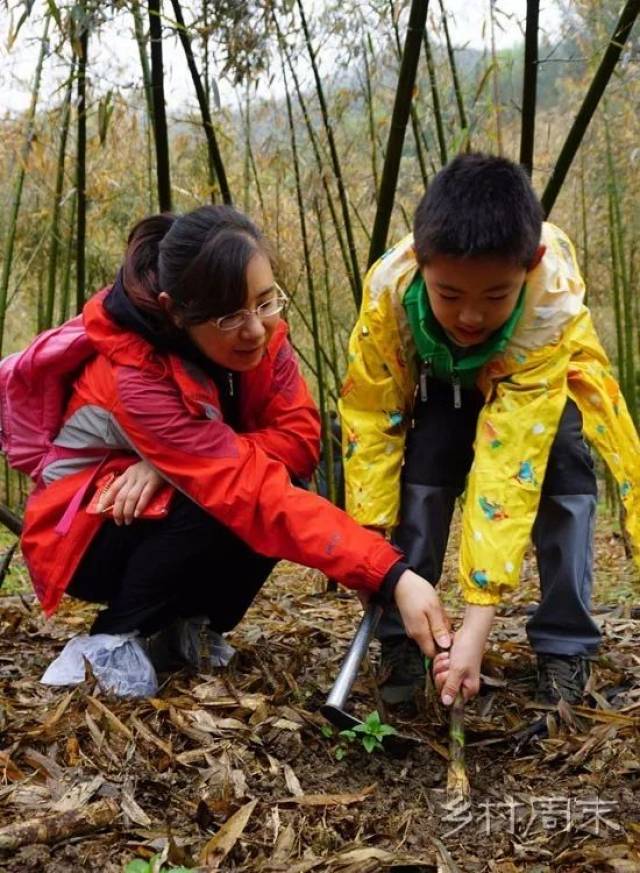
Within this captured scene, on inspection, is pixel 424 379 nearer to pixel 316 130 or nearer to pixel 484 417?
pixel 484 417

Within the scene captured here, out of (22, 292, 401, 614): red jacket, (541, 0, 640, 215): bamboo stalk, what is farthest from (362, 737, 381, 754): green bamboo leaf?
(541, 0, 640, 215): bamboo stalk

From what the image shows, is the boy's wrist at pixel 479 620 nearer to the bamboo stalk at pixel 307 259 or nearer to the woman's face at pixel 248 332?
the woman's face at pixel 248 332

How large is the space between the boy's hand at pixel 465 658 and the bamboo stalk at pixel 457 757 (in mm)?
34

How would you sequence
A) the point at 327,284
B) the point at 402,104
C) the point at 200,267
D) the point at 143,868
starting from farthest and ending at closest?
the point at 327,284, the point at 402,104, the point at 200,267, the point at 143,868

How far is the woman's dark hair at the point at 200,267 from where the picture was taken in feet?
5.45

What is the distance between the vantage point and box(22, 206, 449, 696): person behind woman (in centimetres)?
166

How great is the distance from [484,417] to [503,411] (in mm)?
43

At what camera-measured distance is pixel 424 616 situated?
1.57 meters

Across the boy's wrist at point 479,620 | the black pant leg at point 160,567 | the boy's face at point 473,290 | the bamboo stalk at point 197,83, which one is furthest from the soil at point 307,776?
the bamboo stalk at point 197,83

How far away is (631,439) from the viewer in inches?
67.5

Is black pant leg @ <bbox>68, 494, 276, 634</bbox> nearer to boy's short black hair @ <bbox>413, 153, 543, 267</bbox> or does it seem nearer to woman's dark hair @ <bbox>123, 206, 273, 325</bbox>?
woman's dark hair @ <bbox>123, 206, 273, 325</bbox>

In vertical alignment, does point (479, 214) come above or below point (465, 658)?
above

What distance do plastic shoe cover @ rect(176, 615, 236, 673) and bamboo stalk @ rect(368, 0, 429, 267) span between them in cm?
101

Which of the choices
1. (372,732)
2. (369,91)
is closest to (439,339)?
(372,732)
